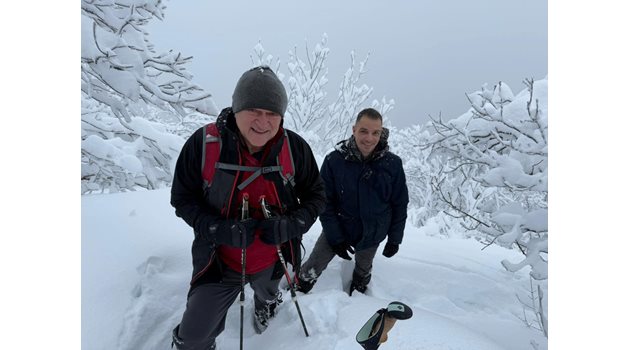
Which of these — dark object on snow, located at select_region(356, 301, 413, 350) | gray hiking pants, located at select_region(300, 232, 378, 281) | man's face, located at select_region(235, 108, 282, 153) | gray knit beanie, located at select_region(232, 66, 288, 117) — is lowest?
gray hiking pants, located at select_region(300, 232, 378, 281)

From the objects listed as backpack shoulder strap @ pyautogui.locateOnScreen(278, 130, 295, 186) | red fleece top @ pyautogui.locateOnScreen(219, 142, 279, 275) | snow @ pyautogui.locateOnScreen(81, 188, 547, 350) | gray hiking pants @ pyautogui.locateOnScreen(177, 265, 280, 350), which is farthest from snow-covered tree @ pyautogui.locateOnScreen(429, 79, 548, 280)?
gray hiking pants @ pyautogui.locateOnScreen(177, 265, 280, 350)

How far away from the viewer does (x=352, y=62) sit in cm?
958

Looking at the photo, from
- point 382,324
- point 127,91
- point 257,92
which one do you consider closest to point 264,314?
point 382,324

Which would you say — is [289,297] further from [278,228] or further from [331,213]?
[278,228]

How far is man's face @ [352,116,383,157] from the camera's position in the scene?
2.52 metres

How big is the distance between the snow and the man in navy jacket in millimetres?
320

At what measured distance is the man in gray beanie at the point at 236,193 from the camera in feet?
5.49

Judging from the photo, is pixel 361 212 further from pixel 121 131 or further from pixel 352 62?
pixel 352 62

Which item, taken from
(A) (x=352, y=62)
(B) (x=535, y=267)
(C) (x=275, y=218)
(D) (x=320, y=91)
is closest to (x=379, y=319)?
(C) (x=275, y=218)

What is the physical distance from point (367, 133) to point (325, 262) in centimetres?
124

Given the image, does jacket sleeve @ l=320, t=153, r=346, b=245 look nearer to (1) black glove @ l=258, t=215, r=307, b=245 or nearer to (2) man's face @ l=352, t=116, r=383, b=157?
(2) man's face @ l=352, t=116, r=383, b=157

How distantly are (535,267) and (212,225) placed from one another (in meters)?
2.12

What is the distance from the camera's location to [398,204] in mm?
2777

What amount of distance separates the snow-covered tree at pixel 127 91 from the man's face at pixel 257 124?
1413 millimetres
